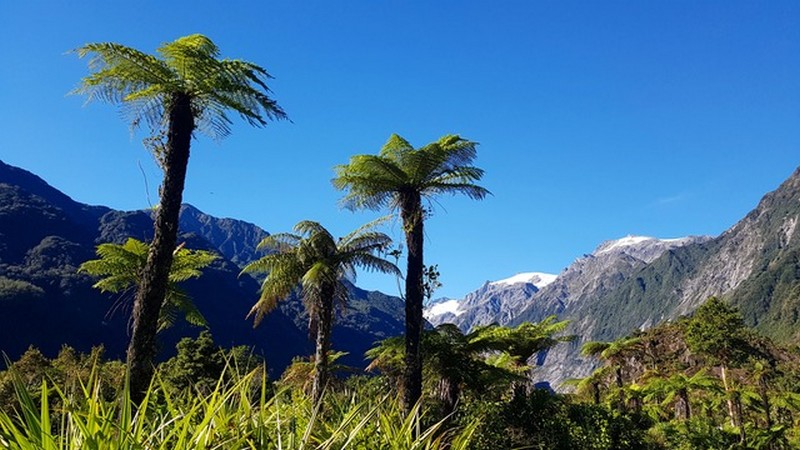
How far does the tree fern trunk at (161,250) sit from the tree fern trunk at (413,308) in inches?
192

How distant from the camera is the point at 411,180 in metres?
12.2

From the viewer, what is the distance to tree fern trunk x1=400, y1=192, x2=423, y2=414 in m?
A: 10.9

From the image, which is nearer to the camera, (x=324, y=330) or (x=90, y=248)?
(x=324, y=330)

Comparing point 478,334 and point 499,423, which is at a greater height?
point 478,334

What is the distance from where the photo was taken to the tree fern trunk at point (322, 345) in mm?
12742

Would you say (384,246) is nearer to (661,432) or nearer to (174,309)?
(174,309)

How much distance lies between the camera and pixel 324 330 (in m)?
13.5

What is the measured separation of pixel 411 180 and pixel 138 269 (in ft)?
21.7

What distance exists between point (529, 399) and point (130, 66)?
13179 millimetres

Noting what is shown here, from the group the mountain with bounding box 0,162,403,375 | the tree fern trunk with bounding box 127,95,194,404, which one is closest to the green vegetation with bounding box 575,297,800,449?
the tree fern trunk with bounding box 127,95,194,404

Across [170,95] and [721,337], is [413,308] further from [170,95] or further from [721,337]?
[721,337]

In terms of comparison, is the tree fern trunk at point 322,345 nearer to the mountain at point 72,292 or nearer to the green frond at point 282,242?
the green frond at point 282,242

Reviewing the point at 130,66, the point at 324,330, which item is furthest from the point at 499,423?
the point at 130,66

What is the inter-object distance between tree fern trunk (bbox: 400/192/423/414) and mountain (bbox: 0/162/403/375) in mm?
44910
